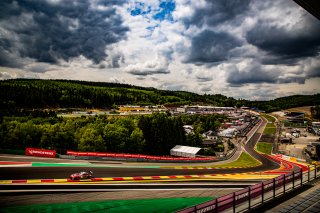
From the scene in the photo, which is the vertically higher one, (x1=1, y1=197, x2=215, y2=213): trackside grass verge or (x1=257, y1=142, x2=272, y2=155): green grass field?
(x1=1, y1=197, x2=215, y2=213): trackside grass verge

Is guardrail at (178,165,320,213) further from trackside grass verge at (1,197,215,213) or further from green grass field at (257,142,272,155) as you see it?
green grass field at (257,142,272,155)

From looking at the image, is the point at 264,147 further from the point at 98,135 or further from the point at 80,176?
the point at 80,176

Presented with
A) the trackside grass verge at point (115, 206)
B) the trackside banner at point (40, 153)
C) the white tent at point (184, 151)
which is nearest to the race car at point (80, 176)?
the trackside grass verge at point (115, 206)

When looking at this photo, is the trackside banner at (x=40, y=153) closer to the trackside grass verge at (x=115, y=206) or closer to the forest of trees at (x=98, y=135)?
the trackside grass verge at (x=115, y=206)

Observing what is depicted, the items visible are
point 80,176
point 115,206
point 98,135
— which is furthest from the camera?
point 98,135

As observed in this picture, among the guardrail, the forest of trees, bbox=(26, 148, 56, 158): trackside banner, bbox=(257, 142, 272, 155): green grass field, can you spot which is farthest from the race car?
bbox=(257, 142, 272, 155): green grass field

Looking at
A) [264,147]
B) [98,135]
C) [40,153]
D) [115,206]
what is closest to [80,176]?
[115,206]
